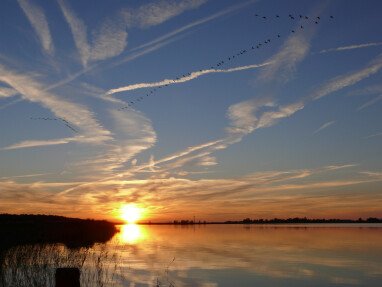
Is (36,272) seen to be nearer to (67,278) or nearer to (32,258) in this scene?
(32,258)

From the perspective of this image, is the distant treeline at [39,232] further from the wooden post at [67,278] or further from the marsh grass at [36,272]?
the wooden post at [67,278]

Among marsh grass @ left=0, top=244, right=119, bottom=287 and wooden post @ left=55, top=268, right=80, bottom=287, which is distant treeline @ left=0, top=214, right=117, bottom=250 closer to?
marsh grass @ left=0, top=244, right=119, bottom=287

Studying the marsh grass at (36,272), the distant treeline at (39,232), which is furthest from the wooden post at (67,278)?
the distant treeline at (39,232)

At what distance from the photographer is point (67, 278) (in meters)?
6.85

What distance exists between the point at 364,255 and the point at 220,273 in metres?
25.5

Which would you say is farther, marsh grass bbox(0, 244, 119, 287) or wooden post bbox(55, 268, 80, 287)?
marsh grass bbox(0, 244, 119, 287)

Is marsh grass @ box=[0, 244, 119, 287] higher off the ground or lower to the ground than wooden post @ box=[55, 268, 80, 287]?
lower

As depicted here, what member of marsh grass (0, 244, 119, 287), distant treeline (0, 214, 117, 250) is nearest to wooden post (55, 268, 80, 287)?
marsh grass (0, 244, 119, 287)

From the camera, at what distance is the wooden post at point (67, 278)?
6816mm

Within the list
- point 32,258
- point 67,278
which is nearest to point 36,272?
point 32,258

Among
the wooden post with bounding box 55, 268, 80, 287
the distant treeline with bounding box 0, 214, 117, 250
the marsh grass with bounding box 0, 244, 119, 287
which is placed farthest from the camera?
the distant treeline with bounding box 0, 214, 117, 250

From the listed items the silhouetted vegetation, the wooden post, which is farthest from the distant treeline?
the wooden post

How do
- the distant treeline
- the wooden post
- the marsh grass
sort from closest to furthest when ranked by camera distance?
the wooden post < the marsh grass < the distant treeline

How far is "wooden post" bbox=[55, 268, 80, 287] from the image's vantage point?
682cm
